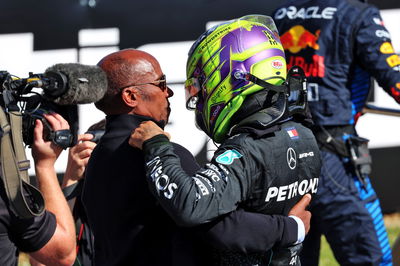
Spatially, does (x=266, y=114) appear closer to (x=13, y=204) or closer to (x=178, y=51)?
(x=13, y=204)

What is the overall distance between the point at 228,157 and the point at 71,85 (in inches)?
21.4

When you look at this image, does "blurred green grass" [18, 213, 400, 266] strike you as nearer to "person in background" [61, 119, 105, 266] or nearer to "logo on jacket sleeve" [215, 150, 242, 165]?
"person in background" [61, 119, 105, 266]

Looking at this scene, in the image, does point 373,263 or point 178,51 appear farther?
point 178,51

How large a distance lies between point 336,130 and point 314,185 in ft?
5.56

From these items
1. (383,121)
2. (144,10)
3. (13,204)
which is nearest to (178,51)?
(144,10)

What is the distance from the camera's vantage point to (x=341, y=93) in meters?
4.67

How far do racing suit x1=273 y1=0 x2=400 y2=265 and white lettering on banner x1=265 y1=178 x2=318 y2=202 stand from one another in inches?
61.1

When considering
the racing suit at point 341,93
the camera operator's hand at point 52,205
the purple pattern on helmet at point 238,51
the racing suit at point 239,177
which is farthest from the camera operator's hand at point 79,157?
the racing suit at point 341,93

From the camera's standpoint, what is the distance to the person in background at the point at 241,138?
2652 millimetres

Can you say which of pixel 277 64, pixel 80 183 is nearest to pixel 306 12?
pixel 80 183

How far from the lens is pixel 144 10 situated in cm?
777

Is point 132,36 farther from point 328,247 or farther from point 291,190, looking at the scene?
point 291,190

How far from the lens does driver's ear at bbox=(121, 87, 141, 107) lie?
3045 mm

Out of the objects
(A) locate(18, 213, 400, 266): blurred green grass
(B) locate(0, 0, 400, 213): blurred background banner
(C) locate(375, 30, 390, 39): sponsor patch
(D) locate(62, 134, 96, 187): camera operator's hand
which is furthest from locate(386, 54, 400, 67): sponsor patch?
(B) locate(0, 0, 400, 213): blurred background banner
